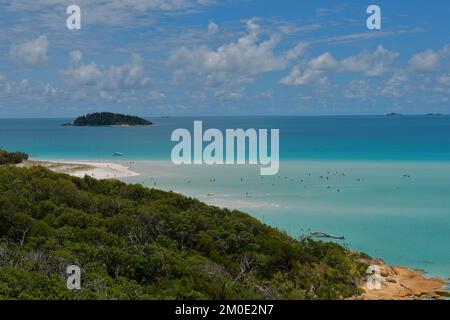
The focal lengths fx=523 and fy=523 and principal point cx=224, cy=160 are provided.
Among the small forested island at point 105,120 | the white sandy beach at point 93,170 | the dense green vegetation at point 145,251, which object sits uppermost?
the small forested island at point 105,120

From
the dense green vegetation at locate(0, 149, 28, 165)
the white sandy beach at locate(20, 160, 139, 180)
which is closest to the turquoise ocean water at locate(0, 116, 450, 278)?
the white sandy beach at locate(20, 160, 139, 180)

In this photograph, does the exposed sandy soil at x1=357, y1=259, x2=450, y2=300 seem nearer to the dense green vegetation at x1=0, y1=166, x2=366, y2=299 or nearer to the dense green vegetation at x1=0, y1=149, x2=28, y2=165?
the dense green vegetation at x1=0, y1=166, x2=366, y2=299

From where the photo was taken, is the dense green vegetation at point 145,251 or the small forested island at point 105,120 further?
the small forested island at point 105,120

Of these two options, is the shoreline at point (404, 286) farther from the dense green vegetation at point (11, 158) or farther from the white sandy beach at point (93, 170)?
the dense green vegetation at point (11, 158)

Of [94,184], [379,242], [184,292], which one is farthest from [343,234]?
[184,292]

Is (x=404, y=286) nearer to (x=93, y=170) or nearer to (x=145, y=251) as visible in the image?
(x=145, y=251)

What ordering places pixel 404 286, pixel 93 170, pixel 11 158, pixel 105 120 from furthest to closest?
pixel 105 120, pixel 11 158, pixel 93 170, pixel 404 286

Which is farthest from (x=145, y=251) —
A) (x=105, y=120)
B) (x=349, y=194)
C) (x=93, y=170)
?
(x=105, y=120)

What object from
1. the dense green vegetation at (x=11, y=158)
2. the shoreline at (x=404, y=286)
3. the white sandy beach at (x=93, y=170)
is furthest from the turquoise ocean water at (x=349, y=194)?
the dense green vegetation at (x=11, y=158)
